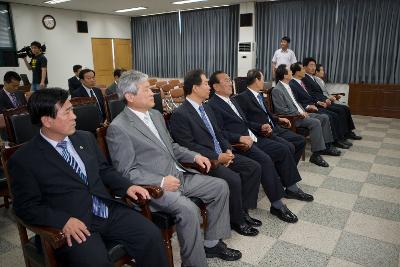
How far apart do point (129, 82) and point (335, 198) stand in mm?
2317

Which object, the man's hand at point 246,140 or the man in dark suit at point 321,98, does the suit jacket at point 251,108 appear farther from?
the man in dark suit at point 321,98

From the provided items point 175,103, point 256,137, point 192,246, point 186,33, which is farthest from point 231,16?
point 192,246

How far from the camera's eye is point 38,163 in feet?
4.84

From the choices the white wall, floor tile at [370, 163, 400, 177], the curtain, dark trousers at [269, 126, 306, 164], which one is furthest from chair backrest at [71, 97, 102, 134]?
the curtain

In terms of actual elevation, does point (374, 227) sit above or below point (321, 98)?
below

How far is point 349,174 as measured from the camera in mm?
3670

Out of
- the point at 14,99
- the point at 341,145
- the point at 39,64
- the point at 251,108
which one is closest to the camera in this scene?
the point at 251,108

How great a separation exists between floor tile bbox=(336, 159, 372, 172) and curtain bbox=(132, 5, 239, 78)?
5.42 meters

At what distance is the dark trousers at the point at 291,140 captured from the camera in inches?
126

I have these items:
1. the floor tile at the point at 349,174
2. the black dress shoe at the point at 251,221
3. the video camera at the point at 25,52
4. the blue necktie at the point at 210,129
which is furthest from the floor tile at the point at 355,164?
the video camera at the point at 25,52

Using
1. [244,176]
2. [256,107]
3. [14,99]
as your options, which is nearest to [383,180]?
[256,107]

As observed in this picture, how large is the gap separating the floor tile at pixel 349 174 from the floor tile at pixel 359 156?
51cm

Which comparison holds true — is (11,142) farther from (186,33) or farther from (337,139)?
(186,33)

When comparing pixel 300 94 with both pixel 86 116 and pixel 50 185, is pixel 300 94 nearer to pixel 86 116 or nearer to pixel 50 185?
pixel 86 116
